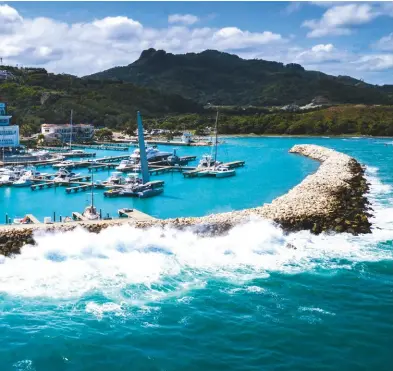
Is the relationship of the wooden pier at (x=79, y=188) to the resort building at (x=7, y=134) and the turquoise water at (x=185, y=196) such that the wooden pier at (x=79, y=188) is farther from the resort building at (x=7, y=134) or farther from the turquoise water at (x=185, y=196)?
the resort building at (x=7, y=134)

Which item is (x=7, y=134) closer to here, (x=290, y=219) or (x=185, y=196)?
(x=185, y=196)

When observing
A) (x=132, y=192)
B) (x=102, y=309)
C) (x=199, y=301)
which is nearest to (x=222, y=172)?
(x=132, y=192)

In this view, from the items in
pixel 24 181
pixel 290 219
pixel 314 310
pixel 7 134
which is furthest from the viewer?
pixel 7 134

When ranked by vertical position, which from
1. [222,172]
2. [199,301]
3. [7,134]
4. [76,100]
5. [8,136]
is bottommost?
[199,301]

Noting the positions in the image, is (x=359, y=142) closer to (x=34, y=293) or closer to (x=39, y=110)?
(x=39, y=110)

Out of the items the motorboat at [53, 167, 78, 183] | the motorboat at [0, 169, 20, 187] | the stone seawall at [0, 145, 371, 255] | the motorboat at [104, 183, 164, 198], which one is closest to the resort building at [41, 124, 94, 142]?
the motorboat at [0, 169, 20, 187]

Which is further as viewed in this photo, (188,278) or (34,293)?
(188,278)

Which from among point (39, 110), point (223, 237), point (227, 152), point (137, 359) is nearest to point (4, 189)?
point (223, 237)
